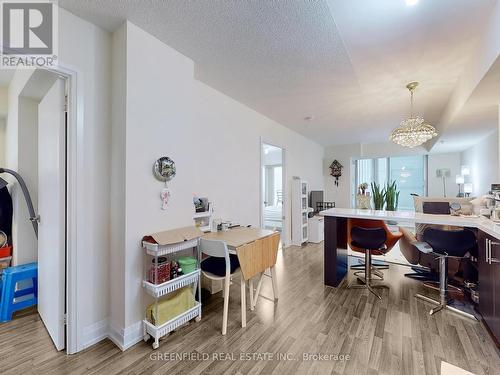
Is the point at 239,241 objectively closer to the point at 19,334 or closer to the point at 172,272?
the point at 172,272

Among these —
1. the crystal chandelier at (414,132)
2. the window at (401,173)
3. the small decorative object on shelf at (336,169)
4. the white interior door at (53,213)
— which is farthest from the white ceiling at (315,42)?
the window at (401,173)

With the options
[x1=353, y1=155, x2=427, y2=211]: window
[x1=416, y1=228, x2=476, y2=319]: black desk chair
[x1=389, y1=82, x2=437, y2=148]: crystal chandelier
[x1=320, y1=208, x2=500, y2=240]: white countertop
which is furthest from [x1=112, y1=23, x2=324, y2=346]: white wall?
[x1=353, y1=155, x2=427, y2=211]: window

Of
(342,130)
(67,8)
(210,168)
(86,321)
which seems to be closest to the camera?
(67,8)

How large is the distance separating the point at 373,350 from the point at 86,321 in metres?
2.26

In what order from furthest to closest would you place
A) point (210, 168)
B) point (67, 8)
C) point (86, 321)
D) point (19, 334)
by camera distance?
point (210, 168), point (19, 334), point (86, 321), point (67, 8)

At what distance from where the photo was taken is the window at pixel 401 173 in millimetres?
7074

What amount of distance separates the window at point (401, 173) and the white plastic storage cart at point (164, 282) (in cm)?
621

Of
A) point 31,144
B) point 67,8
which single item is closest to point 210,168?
point 67,8

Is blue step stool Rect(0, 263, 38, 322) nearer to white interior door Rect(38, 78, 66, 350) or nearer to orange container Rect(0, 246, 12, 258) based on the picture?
white interior door Rect(38, 78, 66, 350)

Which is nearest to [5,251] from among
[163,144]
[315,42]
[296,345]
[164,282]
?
[164,282]

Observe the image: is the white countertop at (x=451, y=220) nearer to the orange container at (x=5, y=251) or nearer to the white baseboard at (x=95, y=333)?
the white baseboard at (x=95, y=333)

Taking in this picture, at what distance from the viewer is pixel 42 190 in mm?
2062

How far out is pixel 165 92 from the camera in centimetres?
203

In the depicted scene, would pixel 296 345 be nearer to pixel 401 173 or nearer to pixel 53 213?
pixel 53 213
